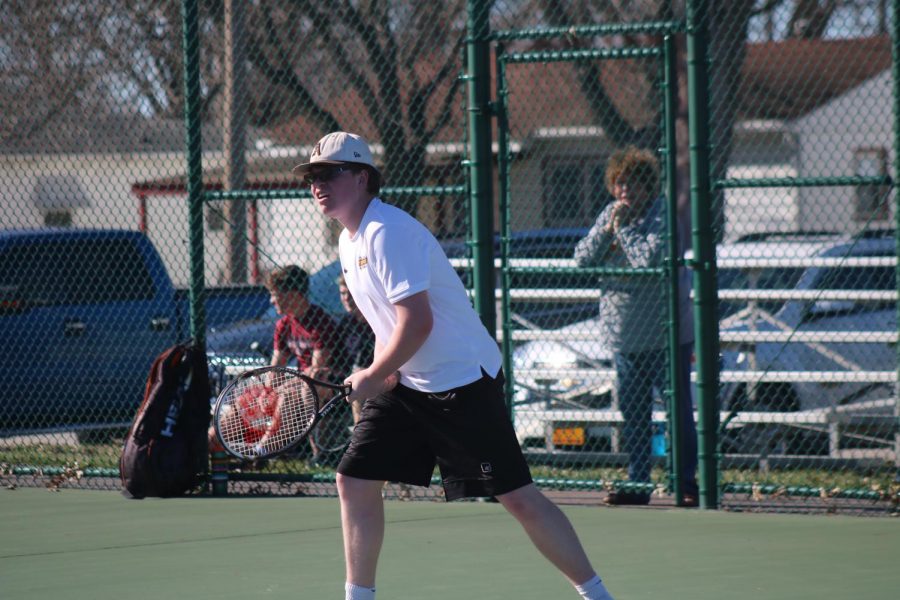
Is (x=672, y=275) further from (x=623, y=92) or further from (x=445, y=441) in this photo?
(x=623, y=92)

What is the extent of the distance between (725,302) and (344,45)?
5519mm

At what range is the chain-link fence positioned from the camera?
7.96 meters

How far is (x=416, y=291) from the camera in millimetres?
4668

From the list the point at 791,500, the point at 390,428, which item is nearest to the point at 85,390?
the point at 791,500

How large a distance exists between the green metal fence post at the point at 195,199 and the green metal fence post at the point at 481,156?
5.48 ft

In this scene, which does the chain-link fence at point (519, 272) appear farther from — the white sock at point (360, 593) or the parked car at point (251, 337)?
the white sock at point (360, 593)

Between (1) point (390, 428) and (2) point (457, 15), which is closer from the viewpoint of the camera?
(1) point (390, 428)

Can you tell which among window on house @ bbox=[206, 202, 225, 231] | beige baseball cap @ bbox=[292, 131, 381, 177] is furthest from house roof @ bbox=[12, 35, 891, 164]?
beige baseball cap @ bbox=[292, 131, 381, 177]

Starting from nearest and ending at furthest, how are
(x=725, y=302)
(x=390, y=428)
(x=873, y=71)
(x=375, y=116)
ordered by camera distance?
(x=390, y=428)
(x=725, y=302)
(x=375, y=116)
(x=873, y=71)

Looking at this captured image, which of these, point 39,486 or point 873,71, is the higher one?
point 873,71

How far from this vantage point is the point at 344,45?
46.2 feet

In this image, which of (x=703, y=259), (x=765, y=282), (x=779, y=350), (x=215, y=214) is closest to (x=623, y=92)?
(x=765, y=282)

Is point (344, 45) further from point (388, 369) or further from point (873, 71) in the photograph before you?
point (873, 71)

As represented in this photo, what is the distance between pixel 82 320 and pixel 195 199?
9.23 feet
